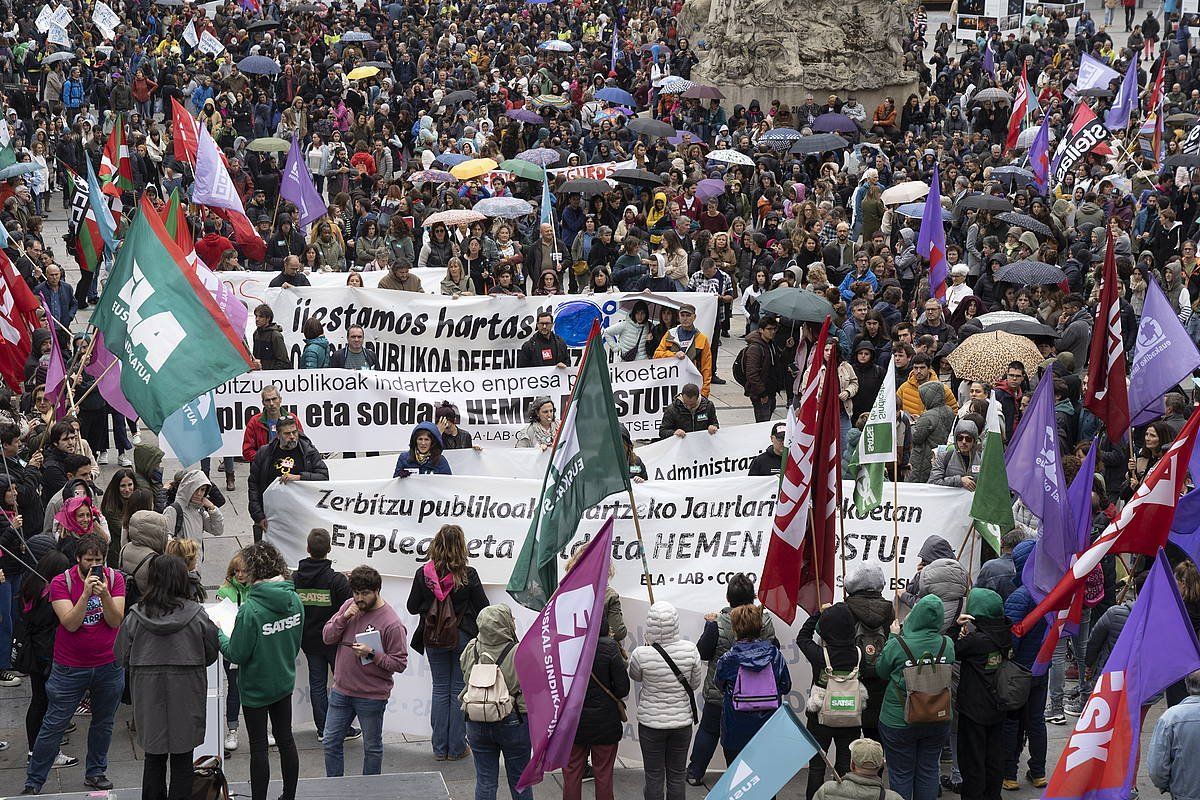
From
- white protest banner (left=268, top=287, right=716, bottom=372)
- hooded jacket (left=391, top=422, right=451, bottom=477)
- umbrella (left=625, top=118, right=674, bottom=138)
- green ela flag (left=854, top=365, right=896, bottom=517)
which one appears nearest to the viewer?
green ela flag (left=854, top=365, right=896, bottom=517)

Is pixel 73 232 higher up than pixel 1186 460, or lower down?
lower down

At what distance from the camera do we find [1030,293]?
17203mm

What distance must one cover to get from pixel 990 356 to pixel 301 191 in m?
8.75

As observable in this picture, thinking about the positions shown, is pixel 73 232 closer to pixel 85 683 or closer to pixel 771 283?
pixel 771 283

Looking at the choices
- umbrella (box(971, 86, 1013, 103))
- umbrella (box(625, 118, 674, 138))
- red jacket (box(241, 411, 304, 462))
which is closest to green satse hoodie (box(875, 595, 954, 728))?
red jacket (box(241, 411, 304, 462))

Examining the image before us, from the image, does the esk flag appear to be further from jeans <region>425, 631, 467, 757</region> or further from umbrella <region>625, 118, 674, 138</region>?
umbrella <region>625, 118, 674, 138</region>

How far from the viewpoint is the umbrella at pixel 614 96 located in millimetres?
33344

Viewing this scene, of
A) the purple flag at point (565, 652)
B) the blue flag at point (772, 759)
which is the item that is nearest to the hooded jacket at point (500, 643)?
the purple flag at point (565, 652)

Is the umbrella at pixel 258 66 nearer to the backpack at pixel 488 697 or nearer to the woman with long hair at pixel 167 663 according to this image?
the backpack at pixel 488 697

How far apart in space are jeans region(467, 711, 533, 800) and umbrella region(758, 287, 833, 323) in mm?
7141

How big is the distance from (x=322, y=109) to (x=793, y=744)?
24.4m

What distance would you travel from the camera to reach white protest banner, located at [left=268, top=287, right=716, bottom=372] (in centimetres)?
1611

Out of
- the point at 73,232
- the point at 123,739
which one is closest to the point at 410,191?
the point at 73,232

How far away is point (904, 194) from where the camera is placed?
23.1 meters
